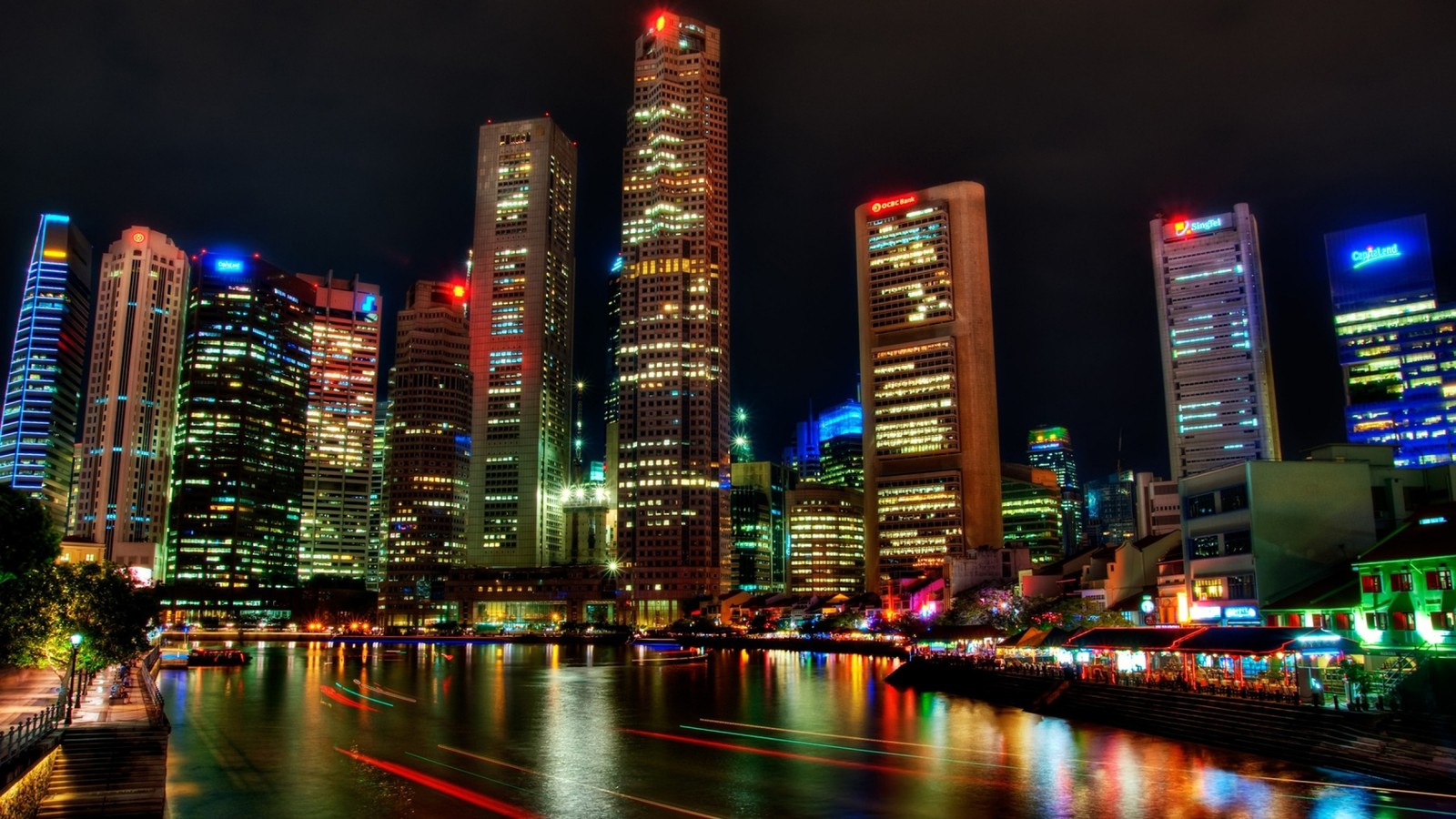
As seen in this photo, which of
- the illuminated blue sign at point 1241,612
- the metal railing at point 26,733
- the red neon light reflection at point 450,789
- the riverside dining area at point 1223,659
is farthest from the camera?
the illuminated blue sign at point 1241,612

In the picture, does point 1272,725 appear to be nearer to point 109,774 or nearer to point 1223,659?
point 1223,659

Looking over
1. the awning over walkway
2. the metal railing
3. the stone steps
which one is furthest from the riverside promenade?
the awning over walkway

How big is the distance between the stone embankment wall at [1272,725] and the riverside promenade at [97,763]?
48.7 metres

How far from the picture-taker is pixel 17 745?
35.7 meters

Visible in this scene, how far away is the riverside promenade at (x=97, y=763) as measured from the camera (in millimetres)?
36125

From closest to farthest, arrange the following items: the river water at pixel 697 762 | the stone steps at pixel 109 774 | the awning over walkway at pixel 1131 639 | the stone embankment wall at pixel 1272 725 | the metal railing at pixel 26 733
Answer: the metal railing at pixel 26 733
the stone steps at pixel 109 774
the river water at pixel 697 762
the stone embankment wall at pixel 1272 725
the awning over walkway at pixel 1131 639

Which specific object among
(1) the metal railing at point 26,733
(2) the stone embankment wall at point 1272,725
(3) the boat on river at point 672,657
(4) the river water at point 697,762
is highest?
(1) the metal railing at point 26,733

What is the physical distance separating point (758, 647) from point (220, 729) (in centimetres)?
13837

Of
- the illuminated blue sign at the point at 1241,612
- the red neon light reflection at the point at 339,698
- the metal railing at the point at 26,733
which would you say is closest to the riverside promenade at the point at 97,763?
the metal railing at the point at 26,733

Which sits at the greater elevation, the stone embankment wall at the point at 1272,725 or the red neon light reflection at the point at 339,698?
the stone embankment wall at the point at 1272,725

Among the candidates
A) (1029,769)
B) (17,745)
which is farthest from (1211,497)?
(17,745)

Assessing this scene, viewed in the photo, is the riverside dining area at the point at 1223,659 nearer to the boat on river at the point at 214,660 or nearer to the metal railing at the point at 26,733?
the metal railing at the point at 26,733

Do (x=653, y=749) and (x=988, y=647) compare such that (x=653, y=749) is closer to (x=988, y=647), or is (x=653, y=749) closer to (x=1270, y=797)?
(x=1270, y=797)

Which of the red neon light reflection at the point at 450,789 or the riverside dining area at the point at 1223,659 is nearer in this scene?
the red neon light reflection at the point at 450,789
